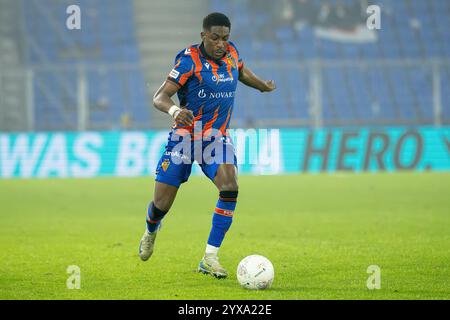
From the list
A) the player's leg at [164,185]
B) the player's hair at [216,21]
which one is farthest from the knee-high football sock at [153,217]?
the player's hair at [216,21]

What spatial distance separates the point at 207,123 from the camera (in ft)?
29.4

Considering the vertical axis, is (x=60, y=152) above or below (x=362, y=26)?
below

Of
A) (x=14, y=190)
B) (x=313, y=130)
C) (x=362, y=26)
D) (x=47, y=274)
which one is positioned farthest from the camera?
(x=362, y=26)

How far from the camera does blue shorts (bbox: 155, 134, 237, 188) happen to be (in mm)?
8828

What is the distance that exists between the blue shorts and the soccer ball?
128cm

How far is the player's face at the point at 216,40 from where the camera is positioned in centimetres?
870

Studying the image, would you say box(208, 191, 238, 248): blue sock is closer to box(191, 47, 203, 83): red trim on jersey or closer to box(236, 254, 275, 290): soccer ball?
box(236, 254, 275, 290): soccer ball

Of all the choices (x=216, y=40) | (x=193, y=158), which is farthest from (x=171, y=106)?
(x=216, y=40)

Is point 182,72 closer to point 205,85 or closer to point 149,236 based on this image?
point 205,85

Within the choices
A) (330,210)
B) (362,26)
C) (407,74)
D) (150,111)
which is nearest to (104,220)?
(330,210)

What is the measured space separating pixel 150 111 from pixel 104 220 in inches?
732
